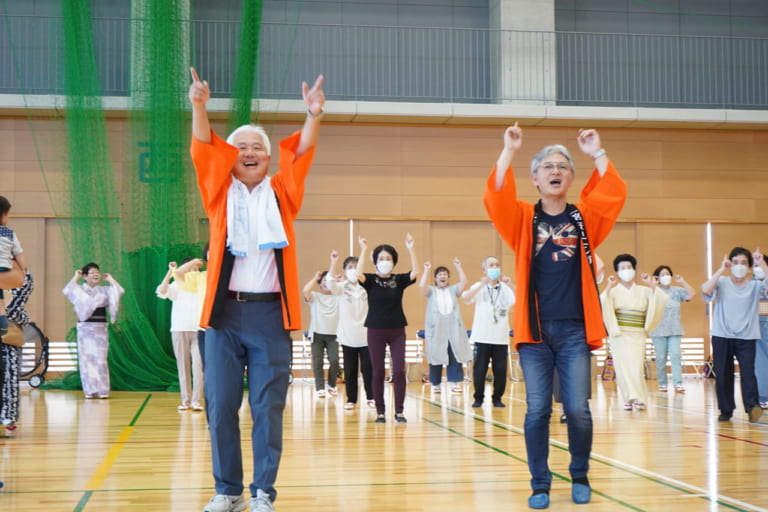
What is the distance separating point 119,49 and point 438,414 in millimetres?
9608

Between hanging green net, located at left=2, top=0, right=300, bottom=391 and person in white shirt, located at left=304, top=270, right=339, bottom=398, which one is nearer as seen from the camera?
hanging green net, located at left=2, top=0, right=300, bottom=391

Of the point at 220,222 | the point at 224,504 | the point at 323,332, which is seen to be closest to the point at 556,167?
the point at 220,222

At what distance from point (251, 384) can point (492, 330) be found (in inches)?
246

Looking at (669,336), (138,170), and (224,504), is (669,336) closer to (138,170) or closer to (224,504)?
(138,170)

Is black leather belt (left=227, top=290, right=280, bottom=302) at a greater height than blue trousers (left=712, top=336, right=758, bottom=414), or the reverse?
black leather belt (left=227, top=290, right=280, bottom=302)

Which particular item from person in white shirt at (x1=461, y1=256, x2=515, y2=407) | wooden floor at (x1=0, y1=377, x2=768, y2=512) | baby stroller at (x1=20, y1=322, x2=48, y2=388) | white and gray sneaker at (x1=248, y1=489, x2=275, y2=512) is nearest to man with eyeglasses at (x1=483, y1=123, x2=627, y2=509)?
wooden floor at (x1=0, y1=377, x2=768, y2=512)

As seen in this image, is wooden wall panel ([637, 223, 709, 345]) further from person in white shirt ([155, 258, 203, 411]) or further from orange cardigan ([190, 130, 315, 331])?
orange cardigan ([190, 130, 315, 331])

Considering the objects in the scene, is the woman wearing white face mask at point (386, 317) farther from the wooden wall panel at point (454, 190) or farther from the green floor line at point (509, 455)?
the wooden wall panel at point (454, 190)

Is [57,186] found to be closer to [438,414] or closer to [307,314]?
[307,314]

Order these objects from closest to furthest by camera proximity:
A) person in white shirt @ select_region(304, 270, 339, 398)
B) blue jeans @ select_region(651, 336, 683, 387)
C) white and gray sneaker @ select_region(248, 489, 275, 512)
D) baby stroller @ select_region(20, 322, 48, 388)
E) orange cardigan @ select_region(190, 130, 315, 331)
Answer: white and gray sneaker @ select_region(248, 489, 275, 512), orange cardigan @ select_region(190, 130, 315, 331), person in white shirt @ select_region(304, 270, 339, 398), blue jeans @ select_region(651, 336, 683, 387), baby stroller @ select_region(20, 322, 48, 388)

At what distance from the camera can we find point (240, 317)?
3.59 meters

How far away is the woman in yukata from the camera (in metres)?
10.8

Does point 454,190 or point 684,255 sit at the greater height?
point 454,190

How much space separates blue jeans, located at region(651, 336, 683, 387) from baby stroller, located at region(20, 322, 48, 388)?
28.7ft
